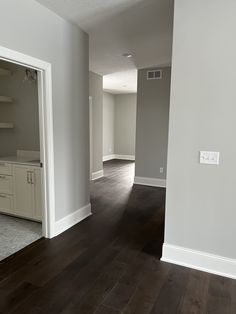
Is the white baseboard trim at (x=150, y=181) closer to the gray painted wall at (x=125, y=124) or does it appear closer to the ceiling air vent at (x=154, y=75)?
the ceiling air vent at (x=154, y=75)

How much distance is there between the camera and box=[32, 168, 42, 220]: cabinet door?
3.21 m

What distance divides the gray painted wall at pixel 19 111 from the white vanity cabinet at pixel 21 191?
0.63 meters

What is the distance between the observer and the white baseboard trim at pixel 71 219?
120 inches

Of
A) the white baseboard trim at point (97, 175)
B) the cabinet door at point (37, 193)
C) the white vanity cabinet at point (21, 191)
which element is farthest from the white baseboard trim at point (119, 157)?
the cabinet door at point (37, 193)

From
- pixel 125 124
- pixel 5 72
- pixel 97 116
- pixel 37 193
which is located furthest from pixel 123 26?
pixel 125 124

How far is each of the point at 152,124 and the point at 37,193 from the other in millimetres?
3197

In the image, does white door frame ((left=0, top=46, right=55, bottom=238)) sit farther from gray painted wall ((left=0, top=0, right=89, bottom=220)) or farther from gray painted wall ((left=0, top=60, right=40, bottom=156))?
gray painted wall ((left=0, top=60, right=40, bottom=156))

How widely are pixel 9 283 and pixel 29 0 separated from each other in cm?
275

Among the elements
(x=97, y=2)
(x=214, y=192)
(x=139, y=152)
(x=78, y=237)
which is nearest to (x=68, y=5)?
(x=97, y=2)

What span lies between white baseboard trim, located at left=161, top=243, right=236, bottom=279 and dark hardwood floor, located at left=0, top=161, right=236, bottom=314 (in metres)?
0.07

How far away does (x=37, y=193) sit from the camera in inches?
128

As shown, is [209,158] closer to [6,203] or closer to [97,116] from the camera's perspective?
[6,203]

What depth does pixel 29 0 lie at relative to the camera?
238 cm

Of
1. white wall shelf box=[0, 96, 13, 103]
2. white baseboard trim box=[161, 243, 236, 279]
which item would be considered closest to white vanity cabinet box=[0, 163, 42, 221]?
white wall shelf box=[0, 96, 13, 103]
